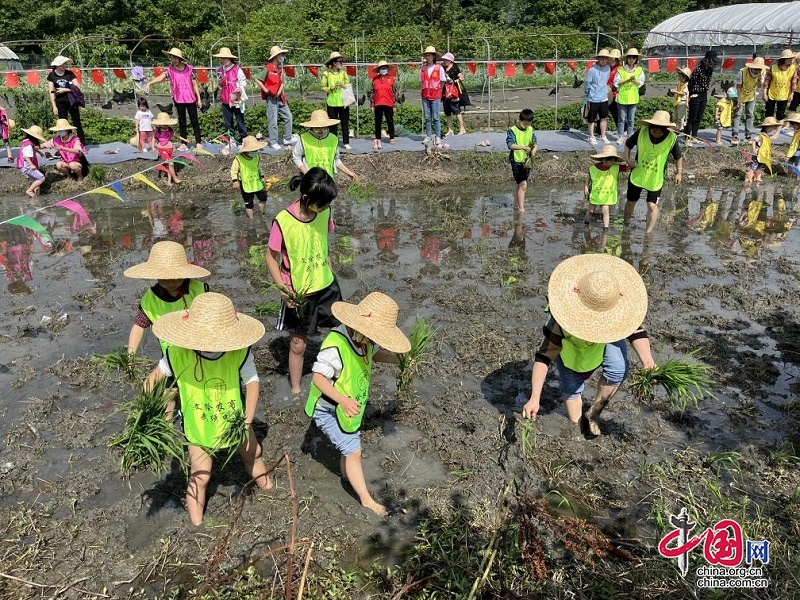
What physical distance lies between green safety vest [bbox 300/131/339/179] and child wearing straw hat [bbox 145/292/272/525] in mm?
4943

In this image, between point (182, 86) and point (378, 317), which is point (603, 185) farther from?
point (182, 86)

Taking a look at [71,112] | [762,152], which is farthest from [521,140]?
[71,112]

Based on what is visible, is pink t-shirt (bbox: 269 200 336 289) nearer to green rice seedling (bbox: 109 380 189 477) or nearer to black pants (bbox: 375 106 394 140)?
green rice seedling (bbox: 109 380 189 477)

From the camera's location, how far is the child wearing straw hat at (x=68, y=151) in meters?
11.8

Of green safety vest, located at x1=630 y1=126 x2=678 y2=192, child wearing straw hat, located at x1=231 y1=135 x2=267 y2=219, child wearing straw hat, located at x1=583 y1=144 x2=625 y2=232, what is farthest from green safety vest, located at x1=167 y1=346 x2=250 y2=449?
green safety vest, located at x1=630 y1=126 x2=678 y2=192

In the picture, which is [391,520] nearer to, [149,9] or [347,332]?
[347,332]

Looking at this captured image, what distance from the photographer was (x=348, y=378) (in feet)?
11.7

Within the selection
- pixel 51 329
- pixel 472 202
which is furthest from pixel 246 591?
pixel 472 202

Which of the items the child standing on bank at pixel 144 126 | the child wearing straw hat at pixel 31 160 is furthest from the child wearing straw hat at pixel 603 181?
the child wearing straw hat at pixel 31 160

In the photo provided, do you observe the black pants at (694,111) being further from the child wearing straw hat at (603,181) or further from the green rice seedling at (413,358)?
the green rice seedling at (413,358)

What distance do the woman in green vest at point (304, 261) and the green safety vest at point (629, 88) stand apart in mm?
10197

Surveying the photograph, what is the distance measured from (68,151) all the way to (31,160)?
657 mm

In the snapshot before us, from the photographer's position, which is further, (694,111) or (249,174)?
(694,111)

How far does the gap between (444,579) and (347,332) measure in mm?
1421
